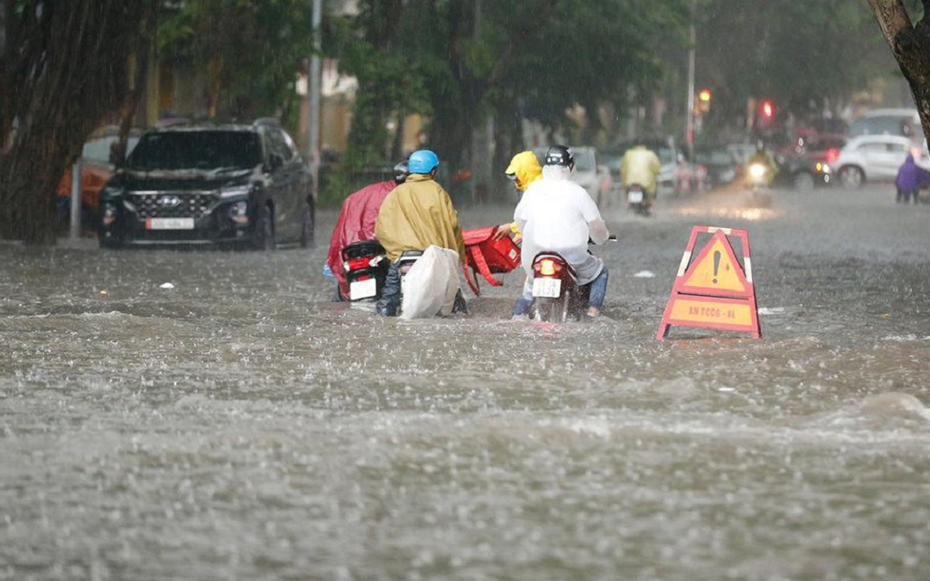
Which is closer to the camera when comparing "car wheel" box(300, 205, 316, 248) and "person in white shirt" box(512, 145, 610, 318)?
"person in white shirt" box(512, 145, 610, 318)

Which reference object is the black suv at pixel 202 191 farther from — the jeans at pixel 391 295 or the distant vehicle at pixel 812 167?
the distant vehicle at pixel 812 167

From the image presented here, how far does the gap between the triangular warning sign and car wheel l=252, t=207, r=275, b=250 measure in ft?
38.8

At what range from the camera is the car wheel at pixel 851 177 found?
63.8m

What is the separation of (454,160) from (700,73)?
30.2 m

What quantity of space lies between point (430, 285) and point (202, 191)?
33.3 ft

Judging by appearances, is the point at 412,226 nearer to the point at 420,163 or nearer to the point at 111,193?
the point at 420,163

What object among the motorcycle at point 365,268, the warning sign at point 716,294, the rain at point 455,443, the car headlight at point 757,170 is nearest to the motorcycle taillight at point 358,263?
the motorcycle at point 365,268

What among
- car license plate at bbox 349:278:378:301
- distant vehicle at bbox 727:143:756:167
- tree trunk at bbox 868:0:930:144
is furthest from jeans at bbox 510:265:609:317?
distant vehicle at bbox 727:143:756:167

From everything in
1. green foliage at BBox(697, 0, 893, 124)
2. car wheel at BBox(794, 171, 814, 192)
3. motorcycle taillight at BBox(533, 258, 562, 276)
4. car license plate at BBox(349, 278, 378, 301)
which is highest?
green foliage at BBox(697, 0, 893, 124)

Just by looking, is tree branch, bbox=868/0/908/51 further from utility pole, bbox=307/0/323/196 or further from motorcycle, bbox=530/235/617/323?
utility pole, bbox=307/0/323/196

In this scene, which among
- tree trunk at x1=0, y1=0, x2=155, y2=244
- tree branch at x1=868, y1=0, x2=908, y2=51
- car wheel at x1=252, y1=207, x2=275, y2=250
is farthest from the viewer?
tree trunk at x1=0, y1=0, x2=155, y2=244

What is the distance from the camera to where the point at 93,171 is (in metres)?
29.1

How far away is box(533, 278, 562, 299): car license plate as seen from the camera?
14.4 m

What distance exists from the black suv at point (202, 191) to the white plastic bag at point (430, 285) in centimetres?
973
